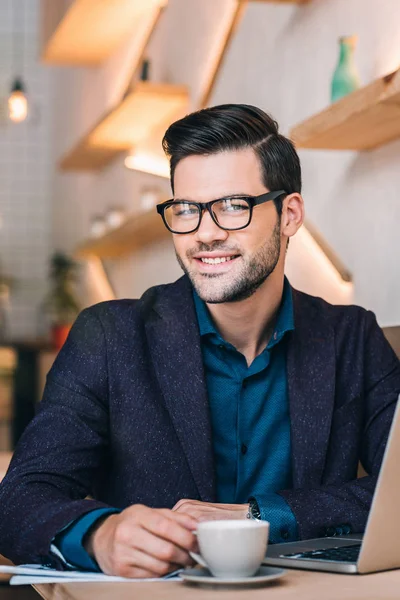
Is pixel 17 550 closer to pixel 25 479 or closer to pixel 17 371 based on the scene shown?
pixel 25 479

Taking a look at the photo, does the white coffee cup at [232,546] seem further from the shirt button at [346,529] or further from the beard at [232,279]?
the beard at [232,279]

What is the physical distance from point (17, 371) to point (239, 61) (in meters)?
3.09

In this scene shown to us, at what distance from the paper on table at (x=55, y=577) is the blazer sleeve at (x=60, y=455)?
0.18 feet

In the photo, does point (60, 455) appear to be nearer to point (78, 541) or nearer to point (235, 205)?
point (78, 541)

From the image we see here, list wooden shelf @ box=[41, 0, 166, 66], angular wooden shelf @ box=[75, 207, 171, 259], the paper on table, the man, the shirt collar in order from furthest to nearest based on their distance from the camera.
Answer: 1. wooden shelf @ box=[41, 0, 166, 66]
2. angular wooden shelf @ box=[75, 207, 171, 259]
3. the shirt collar
4. the man
5. the paper on table

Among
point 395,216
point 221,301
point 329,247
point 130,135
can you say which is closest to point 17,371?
point 130,135

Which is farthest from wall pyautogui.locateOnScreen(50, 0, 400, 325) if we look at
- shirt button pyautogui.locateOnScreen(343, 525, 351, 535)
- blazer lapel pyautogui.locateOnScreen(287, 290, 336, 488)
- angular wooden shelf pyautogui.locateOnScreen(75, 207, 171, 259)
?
shirt button pyautogui.locateOnScreen(343, 525, 351, 535)

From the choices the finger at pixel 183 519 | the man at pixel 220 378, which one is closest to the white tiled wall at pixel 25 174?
the man at pixel 220 378

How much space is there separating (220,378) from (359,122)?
2.54 feet

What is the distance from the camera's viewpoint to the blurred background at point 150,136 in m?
2.36

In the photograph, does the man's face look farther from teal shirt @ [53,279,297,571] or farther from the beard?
teal shirt @ [53,279,297,571]

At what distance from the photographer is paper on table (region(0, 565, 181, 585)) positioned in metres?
1.10

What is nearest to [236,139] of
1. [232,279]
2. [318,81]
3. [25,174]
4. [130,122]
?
[232,279]

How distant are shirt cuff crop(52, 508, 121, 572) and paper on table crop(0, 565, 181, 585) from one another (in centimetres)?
2
